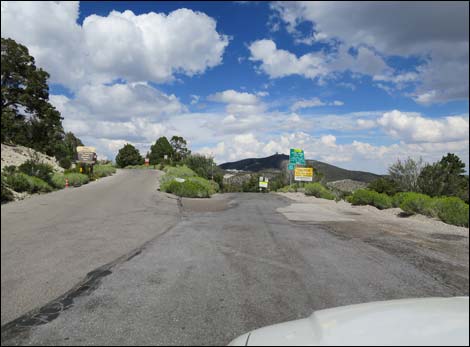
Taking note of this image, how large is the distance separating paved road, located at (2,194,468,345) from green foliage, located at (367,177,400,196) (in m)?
10.8

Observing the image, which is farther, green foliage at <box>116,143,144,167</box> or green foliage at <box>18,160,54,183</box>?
green foliage at <box>116,143,144,167</box>

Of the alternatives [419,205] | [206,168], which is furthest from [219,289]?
[206,168]

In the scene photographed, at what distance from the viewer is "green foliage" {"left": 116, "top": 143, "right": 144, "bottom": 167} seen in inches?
2506

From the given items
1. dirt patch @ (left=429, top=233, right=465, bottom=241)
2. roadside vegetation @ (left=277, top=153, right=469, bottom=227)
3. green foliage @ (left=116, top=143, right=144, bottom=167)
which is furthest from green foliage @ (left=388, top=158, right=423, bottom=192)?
green foliage @ (left=116, top=143, right=144, bottom=167)

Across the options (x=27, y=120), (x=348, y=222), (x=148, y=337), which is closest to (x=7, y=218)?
(x=27, y=120)

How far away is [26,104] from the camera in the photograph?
2.90 meters

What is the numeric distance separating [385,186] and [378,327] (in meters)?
17.2

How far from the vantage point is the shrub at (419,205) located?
11.4 metres

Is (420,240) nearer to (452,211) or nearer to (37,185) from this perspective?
(452,211)

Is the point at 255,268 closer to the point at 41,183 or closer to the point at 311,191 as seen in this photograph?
the point at 41,183

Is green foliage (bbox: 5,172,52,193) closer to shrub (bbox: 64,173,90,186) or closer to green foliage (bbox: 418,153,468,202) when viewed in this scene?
shrub (bbox: 64,173,90,186)

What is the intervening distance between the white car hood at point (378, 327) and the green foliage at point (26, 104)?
2315 millimetres

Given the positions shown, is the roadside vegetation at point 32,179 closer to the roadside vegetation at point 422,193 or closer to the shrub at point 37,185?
the shrub at point 37,185

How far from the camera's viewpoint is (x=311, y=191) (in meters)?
25.1
